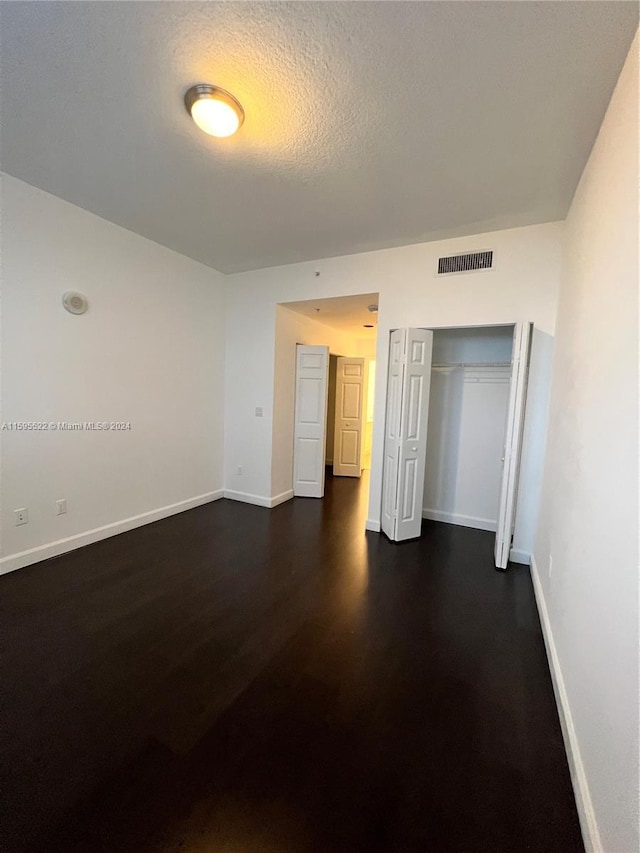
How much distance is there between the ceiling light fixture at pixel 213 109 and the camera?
5.74ft

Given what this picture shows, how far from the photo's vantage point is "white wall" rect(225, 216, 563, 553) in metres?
3.06

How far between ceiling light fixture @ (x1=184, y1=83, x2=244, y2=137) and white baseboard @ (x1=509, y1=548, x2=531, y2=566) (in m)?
3.85

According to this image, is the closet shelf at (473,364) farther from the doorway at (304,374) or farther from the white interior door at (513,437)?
the doorway at (304,374)

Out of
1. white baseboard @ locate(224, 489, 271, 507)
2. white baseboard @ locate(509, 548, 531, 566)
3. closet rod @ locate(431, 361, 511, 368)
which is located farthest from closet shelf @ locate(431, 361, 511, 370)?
white baseboard @ locate(224, 489, 271, 507)

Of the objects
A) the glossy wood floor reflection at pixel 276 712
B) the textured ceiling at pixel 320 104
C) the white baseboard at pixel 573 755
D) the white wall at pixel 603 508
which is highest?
the textured ceiling at pixel 320 104

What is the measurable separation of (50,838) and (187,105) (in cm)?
314

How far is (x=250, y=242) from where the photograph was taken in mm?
3596

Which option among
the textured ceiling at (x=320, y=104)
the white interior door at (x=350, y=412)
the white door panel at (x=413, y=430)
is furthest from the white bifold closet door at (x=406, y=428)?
the white interior door at (x=350, y=412)

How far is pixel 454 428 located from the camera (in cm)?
420

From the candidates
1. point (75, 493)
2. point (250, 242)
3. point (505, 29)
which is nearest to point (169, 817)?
point (75, 493)

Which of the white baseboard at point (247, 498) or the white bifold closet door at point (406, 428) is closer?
the white bifold closet door at point (406, 428)

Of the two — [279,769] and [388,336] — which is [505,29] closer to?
[388,336]

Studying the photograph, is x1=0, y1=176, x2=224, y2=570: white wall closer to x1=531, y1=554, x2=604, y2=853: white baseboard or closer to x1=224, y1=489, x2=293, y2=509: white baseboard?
x1=224, y1=489, x2=293, y2=509: white baseboard

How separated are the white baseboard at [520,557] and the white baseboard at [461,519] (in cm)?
73
